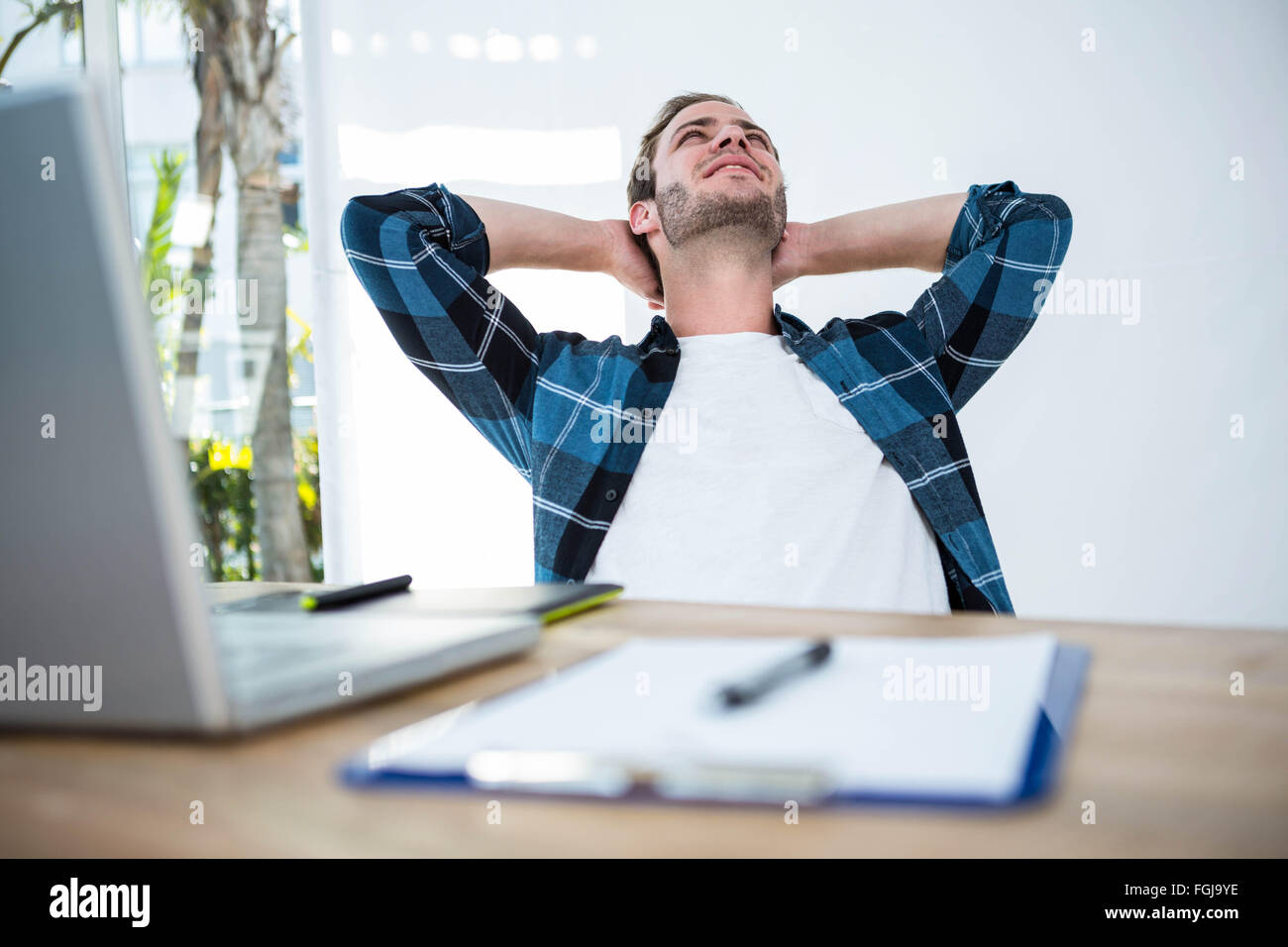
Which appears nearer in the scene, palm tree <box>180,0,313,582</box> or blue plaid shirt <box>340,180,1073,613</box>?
blue plaid shirt <box>340,180,1073,613</box>

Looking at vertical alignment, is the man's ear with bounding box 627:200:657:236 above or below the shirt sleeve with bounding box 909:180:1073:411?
above

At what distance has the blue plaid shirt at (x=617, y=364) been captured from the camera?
1244mm

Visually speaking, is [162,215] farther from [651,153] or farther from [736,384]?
[736,384]

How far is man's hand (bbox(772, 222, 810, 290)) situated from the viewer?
1.64 m

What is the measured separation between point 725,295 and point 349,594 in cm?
103

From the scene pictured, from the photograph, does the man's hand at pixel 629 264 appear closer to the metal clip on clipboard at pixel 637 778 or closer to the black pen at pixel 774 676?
the black pen at pixel 774 676

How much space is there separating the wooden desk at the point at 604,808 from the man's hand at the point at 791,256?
1283 mm

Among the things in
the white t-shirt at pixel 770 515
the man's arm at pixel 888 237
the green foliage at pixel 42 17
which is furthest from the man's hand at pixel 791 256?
the green foliage at pixel 42 17

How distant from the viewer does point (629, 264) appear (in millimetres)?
1714

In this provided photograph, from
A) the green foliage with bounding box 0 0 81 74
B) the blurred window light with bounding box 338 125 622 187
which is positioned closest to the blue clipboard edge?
the blurred window light with bounding box 338 125 622 187

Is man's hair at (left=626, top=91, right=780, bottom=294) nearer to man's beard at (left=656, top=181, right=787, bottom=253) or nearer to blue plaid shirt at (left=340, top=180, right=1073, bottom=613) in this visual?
man's beard at (left=656, top=181, right=787, bottom=253)

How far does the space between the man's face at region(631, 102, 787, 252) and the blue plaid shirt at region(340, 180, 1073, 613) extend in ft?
0.73

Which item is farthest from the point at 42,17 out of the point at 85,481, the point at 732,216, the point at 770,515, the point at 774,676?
the point at 774,676
